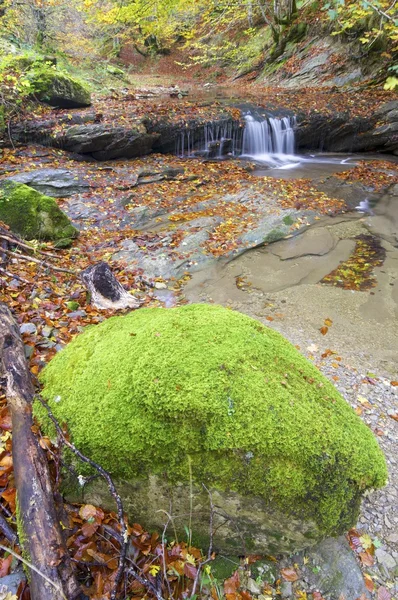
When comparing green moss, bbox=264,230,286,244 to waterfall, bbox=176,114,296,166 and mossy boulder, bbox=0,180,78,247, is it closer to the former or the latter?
mossy boulder, bbox=0,180,78,247

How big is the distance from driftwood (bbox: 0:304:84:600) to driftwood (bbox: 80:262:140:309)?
6.76 feet

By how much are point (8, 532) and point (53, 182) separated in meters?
9.14

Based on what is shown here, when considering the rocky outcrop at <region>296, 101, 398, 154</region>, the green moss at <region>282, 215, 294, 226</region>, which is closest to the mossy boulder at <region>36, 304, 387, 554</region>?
the green moss at <region>282, 215, 294, 226</region>

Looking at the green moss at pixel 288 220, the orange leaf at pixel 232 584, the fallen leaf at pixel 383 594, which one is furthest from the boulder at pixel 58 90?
the fallen leaf at pixel 383 594

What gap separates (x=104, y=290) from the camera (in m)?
4.67

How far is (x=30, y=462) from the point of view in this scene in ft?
6.59

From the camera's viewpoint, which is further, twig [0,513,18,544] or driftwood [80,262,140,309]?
driftwood [80,262,140,309]

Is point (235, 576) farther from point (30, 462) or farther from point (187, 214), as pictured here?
point (187, 214)

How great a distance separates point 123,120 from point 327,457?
12.2 meters

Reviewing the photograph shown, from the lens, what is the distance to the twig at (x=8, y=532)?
6.01 feet

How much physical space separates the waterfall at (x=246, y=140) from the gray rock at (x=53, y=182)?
178 inches

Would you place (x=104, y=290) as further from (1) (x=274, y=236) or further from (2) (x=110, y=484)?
(1) (x=274, y=236)

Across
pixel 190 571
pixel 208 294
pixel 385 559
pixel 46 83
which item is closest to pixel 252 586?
pixel 190 571

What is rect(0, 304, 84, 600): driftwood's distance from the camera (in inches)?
63.3
